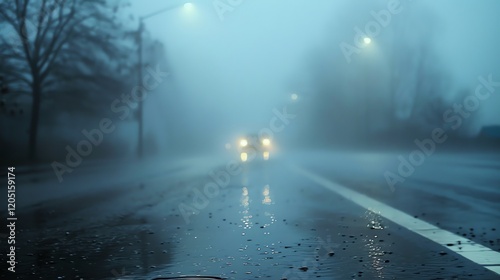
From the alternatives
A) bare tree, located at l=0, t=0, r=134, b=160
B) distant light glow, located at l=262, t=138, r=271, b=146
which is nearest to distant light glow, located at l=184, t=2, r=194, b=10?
bare tree, located at l=0, t=0, r=134, b=160

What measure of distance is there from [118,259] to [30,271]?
1.08 m

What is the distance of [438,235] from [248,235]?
9.44 ft

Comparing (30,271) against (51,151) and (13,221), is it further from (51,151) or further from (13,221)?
(51,151)

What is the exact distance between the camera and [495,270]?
277 inches

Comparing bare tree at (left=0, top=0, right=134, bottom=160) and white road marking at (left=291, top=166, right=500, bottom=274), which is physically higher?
bare tree at (left=0, top=0, right=134, bottom=160)

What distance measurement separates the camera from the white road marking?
7.71 meters

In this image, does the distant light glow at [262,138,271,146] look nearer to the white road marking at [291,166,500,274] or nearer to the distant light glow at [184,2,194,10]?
the distant light glow at [184,2,194,10]

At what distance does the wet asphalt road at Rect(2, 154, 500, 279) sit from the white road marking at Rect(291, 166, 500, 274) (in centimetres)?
16

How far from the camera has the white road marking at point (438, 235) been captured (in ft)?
25.3

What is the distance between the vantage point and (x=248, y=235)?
988cm

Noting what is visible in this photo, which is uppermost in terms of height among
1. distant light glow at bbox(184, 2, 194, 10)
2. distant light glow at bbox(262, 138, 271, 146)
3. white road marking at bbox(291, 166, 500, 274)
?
distant light glow at bbox(184, 2, 194, 10)

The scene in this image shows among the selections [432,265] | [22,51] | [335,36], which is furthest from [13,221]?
[335,36]

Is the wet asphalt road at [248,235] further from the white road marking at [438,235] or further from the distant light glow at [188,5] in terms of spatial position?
the distant light glow at [188,5]

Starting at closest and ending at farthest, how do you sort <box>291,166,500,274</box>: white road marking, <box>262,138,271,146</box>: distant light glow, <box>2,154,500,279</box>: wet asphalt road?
<box>2,154,500,279</box>: wet asphalt road → <box>291,166,500,274</box>: white road marking → <box>262,138,271,146</box>: distant light glow
